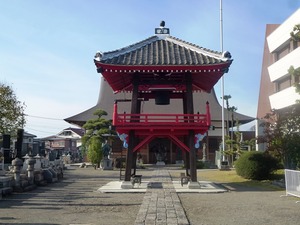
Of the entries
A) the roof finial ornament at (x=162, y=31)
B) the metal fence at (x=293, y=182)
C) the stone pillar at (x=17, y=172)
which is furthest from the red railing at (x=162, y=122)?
the roof finial ornament at (x=162, y=31)

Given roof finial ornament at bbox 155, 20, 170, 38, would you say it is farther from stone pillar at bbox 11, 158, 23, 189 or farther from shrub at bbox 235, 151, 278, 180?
stone pillar at bbox 11, 158, 23, 189

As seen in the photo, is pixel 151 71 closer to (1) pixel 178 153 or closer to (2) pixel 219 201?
(2) pixel 219 201

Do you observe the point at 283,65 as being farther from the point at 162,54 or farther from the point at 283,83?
the point at 162,54

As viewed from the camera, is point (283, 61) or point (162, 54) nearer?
point (162, 54)

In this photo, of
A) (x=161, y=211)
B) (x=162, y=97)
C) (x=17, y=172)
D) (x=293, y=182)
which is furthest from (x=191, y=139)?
(x=17, y=172)

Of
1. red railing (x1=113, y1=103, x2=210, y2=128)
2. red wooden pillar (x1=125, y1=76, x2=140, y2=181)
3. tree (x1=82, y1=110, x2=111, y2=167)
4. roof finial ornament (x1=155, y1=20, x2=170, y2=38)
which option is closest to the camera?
red railing (x1=113, y1=103, x2=210, y2=128)

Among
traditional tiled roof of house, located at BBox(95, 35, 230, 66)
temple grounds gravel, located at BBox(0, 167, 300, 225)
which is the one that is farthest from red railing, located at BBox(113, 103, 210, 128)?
temple grounds gravel, located at BBox(0, 167, 300, 225)

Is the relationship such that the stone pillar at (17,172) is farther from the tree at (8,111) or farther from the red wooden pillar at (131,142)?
the tree at (8,111)

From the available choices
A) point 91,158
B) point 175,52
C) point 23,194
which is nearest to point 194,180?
point 175,52

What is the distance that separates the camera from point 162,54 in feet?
54.9

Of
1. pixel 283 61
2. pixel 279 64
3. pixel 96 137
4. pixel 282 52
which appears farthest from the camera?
pixel 96 137

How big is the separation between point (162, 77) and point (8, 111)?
14334 mm

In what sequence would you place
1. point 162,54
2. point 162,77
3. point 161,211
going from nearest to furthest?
1. point 161,211
2. point 162,54
3. point 162,77

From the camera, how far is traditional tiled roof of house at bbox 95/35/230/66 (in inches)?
620
